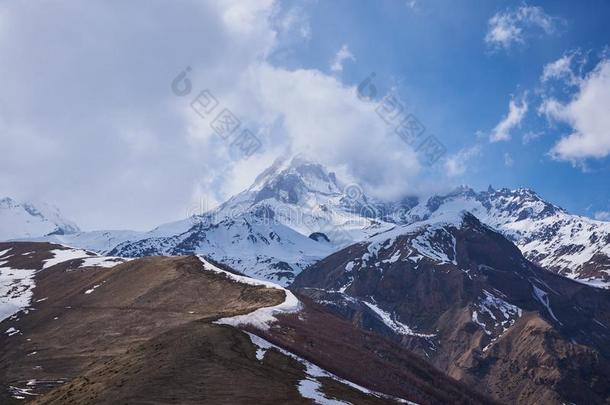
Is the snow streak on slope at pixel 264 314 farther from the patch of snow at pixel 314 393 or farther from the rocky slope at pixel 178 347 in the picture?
the patch of snow at pixel 314 393

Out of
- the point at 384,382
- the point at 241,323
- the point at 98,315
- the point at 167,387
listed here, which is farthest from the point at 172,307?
the point at 167,387

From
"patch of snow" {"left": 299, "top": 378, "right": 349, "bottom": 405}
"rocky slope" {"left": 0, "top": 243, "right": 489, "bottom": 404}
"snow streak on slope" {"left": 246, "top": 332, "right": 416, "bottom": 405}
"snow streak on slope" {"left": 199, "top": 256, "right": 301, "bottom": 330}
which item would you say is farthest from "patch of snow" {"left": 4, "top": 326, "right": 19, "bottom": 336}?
"patch of snow" {"left": 299, "top": 378, "right": 349, "bottom": 405}

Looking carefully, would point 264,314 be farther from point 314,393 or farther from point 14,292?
point 14,292

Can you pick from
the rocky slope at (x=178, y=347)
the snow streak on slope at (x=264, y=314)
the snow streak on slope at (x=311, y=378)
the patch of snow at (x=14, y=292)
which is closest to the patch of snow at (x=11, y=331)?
the rocky slope at (x=178, y=347)

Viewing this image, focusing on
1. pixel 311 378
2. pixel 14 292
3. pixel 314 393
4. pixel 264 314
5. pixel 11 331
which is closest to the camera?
pixel 314 393

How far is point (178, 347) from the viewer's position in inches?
2906

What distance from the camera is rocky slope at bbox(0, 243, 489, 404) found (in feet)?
211

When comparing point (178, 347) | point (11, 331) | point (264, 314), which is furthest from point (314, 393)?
point (11, 331)

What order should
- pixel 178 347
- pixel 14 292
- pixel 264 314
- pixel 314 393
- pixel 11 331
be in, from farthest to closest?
1. pixel 14 292
2. pixel 11 331
3. pixel 264 314
4. pixel 178 347
5. pixel 314 393

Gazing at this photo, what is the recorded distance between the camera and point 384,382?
9975cm

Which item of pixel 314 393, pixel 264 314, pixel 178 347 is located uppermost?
pixel 264 314

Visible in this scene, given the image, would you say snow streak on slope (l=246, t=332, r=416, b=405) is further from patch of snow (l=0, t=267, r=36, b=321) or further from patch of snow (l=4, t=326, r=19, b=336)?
patch of snow (l=0, t=267, r=36, b=321)

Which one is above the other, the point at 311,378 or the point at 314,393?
the point at 311,378

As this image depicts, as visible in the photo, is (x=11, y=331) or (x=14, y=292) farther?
(x=14, y=292)
